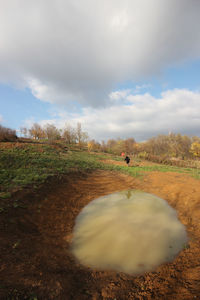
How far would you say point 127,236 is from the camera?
5.20 metres

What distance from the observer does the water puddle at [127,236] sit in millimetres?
4184

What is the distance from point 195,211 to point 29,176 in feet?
37.3

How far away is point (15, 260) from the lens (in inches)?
142

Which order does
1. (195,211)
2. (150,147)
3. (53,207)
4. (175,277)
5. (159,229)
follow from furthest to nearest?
1. (150,147)
2. (195,211)
3. (53,207)
4. (159,229)
5. (175,277)

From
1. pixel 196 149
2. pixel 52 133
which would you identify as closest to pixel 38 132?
pixel 52 133

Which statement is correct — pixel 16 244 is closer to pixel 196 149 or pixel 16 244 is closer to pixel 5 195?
pixel 5 195

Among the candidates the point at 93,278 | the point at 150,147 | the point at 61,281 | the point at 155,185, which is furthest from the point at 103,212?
the point at 150,147

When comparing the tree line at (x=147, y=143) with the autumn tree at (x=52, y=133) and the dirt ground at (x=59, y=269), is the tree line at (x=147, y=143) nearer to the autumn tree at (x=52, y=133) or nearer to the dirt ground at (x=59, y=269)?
the autumn tree at (x=52, y=133)

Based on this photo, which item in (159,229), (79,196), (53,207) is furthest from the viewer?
(79,196)

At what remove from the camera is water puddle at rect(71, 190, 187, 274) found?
4184mm

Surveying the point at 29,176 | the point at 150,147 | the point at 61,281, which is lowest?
the point at 61,281

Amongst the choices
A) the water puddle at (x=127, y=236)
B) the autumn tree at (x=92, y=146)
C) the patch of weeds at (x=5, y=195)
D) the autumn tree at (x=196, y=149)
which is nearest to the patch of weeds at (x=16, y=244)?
the water puddle at (x=127, y=236)

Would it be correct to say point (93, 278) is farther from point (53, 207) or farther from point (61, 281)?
point (53, 207)

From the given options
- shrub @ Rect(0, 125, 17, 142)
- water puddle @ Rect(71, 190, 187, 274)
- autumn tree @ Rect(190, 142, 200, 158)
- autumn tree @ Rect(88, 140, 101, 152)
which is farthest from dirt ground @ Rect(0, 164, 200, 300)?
autumn tree @ Rect(190, 142, 200, 158)
